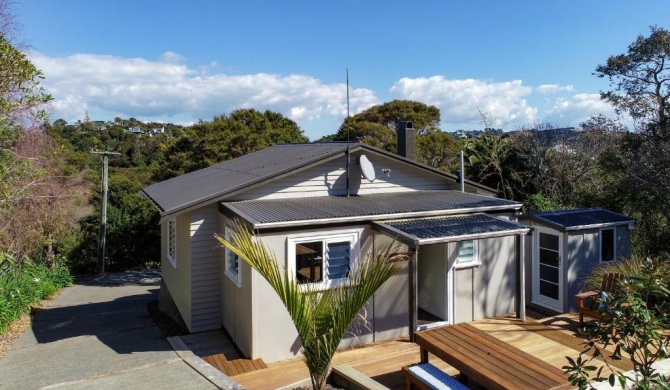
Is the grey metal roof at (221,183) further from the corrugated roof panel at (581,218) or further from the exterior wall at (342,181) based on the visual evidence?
the corrugated roof panel at (581,218)

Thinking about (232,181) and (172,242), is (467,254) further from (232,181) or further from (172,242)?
(172,242)

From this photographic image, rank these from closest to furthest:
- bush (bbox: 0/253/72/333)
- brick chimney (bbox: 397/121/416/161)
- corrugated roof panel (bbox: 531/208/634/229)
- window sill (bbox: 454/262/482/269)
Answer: window sill (bbox: 454/262/482/269) → corrugated roof panel (bbox: 531/208/634/229) → bush (bbox: 0/253/72/333) → brick chimney (bbox: 397/121/416/161)

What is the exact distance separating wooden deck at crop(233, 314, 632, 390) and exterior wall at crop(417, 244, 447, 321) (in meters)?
0.82

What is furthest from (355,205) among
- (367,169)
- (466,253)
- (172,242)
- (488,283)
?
(172,242)

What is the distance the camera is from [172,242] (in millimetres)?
13031

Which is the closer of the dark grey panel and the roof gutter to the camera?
the roof gutter

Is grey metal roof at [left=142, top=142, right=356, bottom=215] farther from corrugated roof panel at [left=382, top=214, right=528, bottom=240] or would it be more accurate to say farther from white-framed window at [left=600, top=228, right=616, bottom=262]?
white-framed window at [left=600, top=228, right=616, bottom=262]

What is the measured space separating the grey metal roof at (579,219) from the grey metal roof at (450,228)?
150 cm

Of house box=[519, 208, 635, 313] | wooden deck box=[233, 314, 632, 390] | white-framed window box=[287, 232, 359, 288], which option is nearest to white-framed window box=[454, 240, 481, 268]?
wooden deck box=[233, 314, 632, 390]

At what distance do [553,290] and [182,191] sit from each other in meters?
8.94

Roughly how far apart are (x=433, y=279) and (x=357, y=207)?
2.32m

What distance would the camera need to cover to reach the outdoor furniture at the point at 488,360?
5.71 meters

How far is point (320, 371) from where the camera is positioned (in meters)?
5.84

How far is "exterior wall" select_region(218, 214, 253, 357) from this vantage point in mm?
8766
